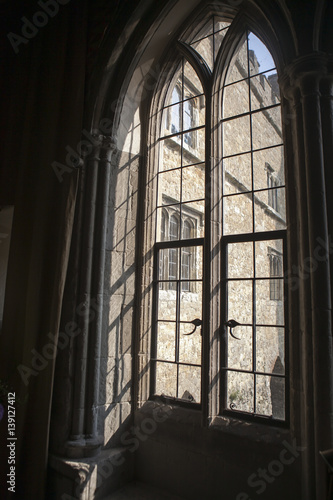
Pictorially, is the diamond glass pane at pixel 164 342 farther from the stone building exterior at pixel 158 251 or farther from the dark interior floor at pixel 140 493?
the dark interior floor at pixel 140 493

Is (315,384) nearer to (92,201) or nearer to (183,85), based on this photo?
(92,201)

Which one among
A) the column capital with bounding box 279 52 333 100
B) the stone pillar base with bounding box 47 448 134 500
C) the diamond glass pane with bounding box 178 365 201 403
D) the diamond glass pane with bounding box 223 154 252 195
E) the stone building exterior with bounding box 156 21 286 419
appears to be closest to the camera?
the column capital with bounding box 279 52 333 100

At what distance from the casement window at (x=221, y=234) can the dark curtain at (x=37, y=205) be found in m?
0.88

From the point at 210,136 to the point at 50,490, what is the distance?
3066 mm

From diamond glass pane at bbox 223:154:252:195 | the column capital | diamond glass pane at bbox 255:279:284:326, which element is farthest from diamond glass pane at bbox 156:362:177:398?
the column capital

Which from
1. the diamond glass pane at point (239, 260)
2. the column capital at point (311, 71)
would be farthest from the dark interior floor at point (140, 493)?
the column capital at point (311, 71)

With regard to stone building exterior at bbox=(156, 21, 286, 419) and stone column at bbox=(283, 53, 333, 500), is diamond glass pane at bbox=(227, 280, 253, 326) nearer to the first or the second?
stone building exterior at bbox=(156, 21, 286, 419)

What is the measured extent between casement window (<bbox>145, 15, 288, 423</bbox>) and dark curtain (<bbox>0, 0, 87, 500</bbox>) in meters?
0.88

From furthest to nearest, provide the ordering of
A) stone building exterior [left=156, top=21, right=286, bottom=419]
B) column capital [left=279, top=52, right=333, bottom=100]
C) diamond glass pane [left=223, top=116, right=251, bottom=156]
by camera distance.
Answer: diamond glass pane [left=223, top=116, right=251, bottom=156]
stone building exterior [left=156, top=21, right=286, bottom=419]
column capital [left=279, top=52, right=333, bottom=100]

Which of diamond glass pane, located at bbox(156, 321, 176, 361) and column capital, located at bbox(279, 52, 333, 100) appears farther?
diamond glass pane, located at bbox(156, 321, 176, 361)

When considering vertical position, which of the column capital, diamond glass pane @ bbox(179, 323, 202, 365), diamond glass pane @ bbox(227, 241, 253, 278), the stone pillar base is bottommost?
the stone pillar base

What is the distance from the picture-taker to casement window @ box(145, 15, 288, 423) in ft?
9.00

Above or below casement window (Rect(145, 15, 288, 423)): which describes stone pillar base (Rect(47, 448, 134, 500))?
below

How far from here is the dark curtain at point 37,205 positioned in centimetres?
269
